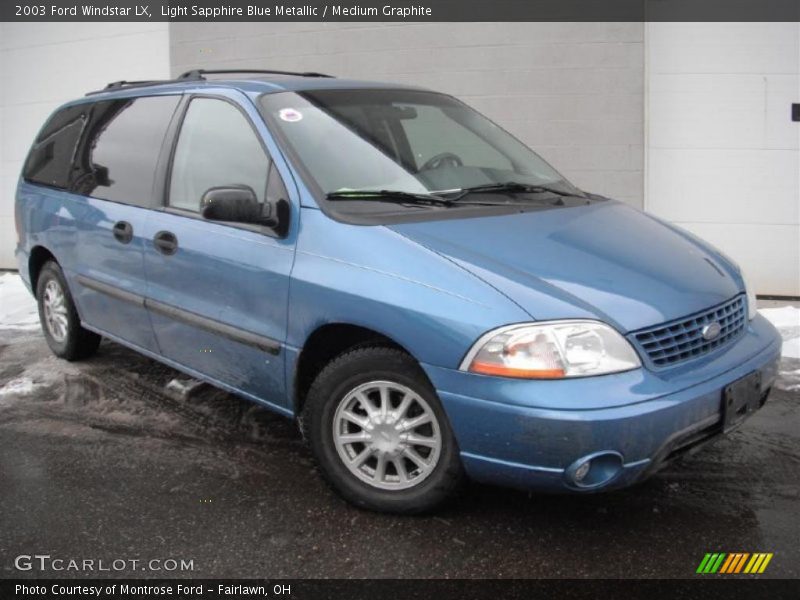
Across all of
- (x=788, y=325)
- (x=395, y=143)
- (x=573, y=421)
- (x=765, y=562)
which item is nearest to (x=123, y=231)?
(x=395, y=143)

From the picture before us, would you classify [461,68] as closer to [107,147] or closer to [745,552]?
[107,147]

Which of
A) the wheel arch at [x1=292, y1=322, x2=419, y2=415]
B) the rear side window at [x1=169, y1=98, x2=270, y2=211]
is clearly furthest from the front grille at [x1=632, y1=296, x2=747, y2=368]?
the rear side window at [x1=169, y1=98, x2=270, y2=211]

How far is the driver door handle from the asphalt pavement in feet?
3.11

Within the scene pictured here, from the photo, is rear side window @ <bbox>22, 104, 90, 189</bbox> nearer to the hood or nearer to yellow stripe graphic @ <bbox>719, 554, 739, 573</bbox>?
the hood

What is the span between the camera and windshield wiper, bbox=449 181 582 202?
144 inches

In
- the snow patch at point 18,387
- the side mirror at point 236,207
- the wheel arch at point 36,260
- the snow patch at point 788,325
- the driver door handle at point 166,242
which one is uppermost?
the side mirror at point 236,207

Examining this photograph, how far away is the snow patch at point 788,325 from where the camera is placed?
5.61 m

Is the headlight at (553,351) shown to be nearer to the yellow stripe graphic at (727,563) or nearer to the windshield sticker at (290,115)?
the yellow stripe graphic at (727,563)

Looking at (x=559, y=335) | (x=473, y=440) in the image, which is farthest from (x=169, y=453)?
(x=559, y=335)

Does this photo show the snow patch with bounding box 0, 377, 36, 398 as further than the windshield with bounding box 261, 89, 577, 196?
Yes

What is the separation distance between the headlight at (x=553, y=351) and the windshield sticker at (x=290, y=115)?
1509 millimetres

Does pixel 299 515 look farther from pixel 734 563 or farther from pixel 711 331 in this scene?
pixel 711 331

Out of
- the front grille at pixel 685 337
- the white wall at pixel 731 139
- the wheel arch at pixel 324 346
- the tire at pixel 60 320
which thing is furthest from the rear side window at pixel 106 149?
the white wall at pixel 731 139

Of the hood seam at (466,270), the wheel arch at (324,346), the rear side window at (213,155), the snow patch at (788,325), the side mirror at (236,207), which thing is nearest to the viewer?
the hood seam at (466,270)
